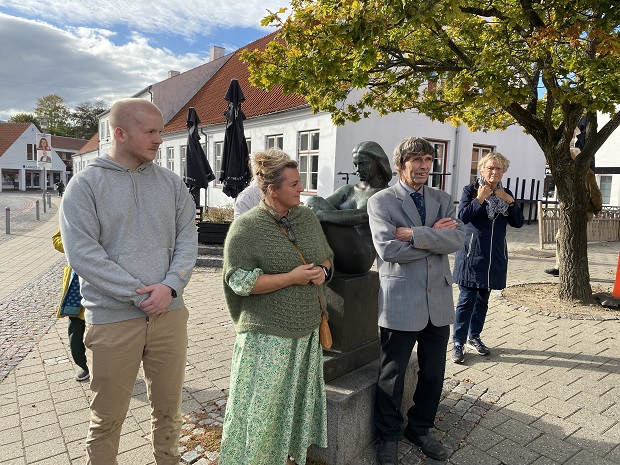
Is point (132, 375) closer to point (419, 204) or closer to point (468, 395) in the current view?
point (419, 204)

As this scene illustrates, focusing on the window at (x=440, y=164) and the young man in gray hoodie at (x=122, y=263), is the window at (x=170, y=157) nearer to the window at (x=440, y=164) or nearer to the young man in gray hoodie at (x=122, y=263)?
the window at (x=440, y=164)

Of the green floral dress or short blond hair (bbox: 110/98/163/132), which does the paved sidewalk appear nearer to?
the green floral dress

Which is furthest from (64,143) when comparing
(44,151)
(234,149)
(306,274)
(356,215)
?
(306,274)

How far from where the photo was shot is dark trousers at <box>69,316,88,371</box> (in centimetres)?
361

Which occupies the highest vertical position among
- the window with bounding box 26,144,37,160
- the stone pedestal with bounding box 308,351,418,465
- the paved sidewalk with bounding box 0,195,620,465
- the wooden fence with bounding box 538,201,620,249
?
the window with bounding box 26,144,37,160

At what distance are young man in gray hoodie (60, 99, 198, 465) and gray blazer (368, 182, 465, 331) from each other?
3.65 ft

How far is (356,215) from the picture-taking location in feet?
9.32

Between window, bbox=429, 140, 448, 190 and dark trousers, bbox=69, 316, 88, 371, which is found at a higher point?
window, bbox=429, 140, 448, 190

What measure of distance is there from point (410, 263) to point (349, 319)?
0.57m

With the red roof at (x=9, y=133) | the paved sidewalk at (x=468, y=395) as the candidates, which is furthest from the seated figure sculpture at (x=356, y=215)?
the red roof at (x=9, y=133)

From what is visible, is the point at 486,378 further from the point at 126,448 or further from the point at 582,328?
the point at 126,448

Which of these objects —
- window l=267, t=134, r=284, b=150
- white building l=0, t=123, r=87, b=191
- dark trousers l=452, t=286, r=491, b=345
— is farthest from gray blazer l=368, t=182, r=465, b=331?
white building l=0, t=123, r=87, b=191

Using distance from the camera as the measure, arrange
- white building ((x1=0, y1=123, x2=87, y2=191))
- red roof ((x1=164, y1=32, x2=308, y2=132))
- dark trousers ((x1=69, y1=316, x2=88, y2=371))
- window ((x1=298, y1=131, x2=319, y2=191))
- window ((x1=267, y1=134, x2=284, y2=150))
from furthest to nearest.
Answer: white building ((x1=0, y1=123, x2=87, y2=191)) → red roof ((x1=164, y1=32, x2=308, y2=132)) → window ((x1=267, y1=134, x2=284, y2=150)) → window ((x1=298, y1=131, x2=319, y2=191)) → dark trousers ((x1=69, y1=316, x2=88, y2=371))

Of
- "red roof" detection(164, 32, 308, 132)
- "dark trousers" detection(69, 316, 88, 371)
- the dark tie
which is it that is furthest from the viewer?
"red roof" detection(164, 32, 308, 132)
